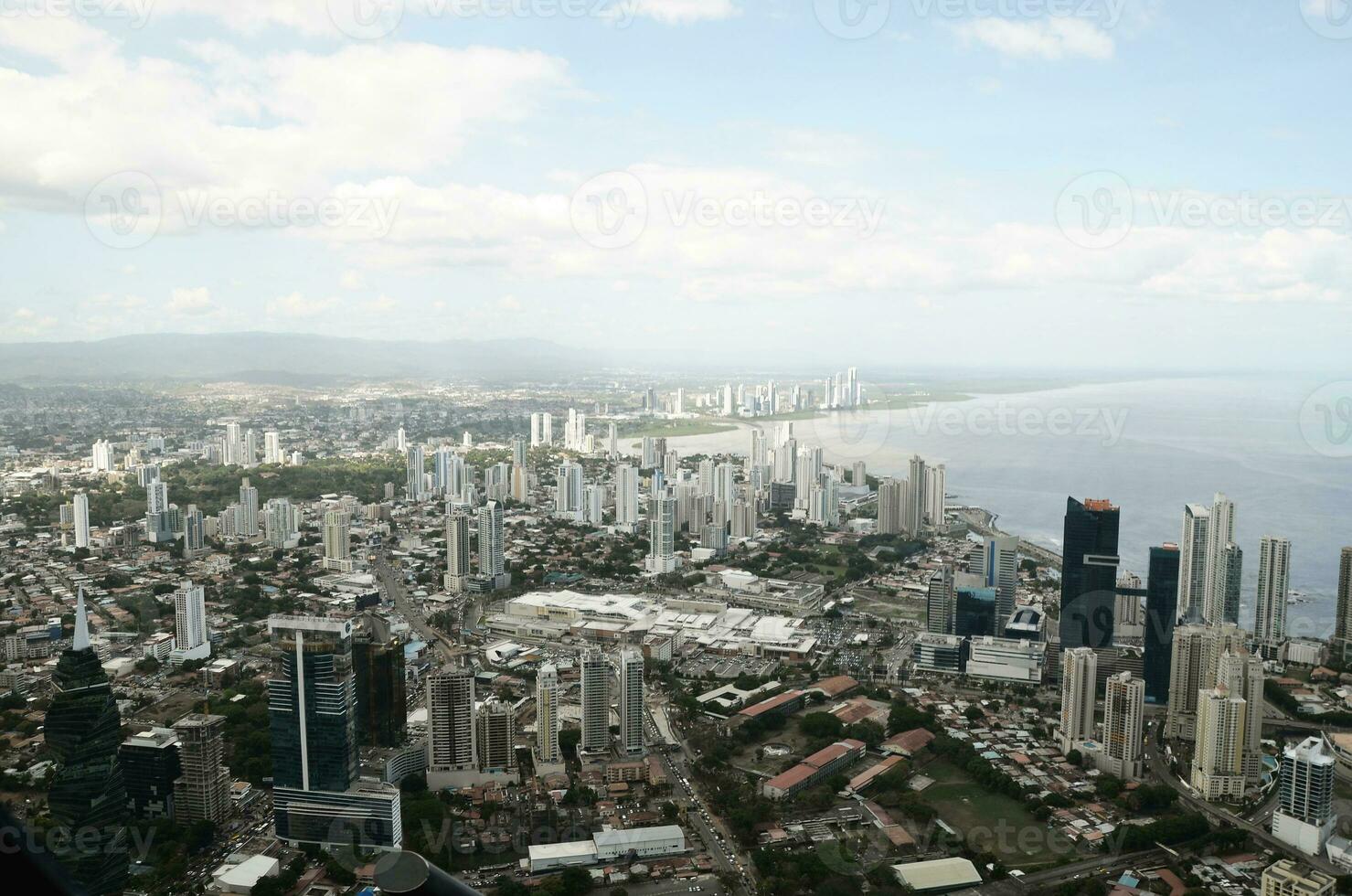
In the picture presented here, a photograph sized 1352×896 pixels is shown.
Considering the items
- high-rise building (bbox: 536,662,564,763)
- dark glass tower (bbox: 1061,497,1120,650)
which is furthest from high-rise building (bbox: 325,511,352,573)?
dark glass tower (bbox: 1061,497,1120,650)

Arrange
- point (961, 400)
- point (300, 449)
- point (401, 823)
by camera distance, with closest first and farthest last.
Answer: point (401, 823) → point (300, 449) → point (961, 400)

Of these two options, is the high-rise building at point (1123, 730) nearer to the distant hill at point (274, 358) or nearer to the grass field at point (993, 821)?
the grass field at point (993, 821)

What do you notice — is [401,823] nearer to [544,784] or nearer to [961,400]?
[544,784]

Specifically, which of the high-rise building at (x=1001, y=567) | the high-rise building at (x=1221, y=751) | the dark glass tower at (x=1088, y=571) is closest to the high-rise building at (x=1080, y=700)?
the high-rise building at (x=1221, y=751)

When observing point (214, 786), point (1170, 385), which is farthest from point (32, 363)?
point (1170, 385)

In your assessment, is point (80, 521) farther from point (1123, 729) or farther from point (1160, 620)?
point (1160, 620)

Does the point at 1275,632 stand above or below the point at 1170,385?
below

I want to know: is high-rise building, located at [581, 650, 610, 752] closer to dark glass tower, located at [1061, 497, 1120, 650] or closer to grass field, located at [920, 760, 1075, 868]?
grass field, located at [920, 760, 1075, 868]
